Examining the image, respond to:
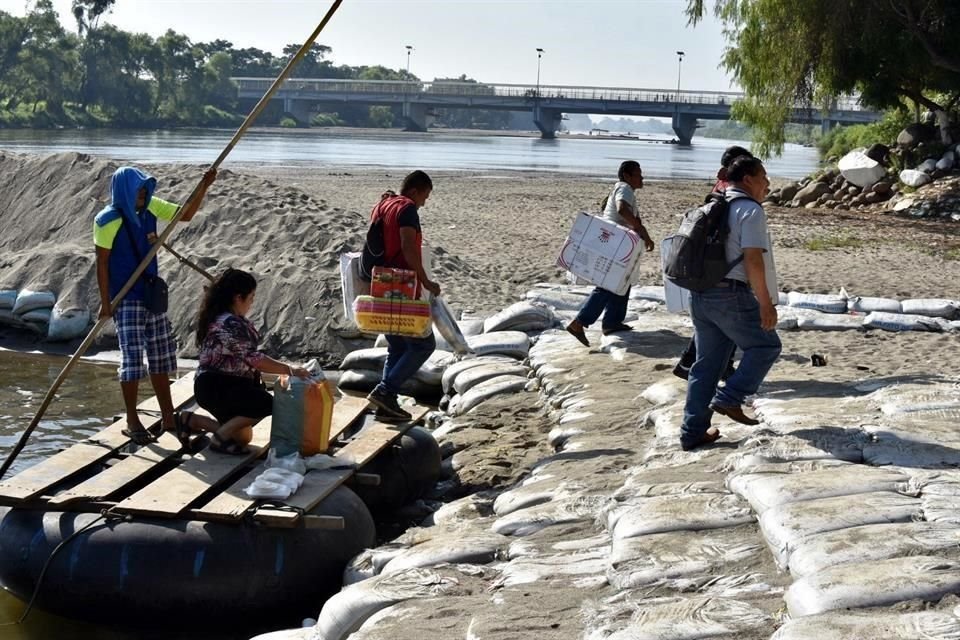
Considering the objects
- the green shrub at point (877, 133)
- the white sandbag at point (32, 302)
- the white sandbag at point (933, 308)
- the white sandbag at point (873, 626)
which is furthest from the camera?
the green shrub at point (877, 133)

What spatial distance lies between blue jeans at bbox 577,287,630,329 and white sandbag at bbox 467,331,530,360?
2.30 feet

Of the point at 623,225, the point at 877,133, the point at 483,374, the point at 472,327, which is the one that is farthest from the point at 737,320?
the point at 877,133

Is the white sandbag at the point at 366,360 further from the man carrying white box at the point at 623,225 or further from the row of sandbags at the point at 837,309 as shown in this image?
the row of sandbags at the point at 837,309

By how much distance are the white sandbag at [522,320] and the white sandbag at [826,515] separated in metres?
5.86

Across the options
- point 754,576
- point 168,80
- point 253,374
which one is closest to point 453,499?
point 253,374

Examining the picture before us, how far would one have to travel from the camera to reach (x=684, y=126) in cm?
8681

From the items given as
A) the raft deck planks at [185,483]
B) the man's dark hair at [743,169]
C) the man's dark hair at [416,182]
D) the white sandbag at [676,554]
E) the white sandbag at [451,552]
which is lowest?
the white sandbag at [451,552]

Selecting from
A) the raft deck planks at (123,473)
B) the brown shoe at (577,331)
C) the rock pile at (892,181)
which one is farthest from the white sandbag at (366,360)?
the rock pile at (892,181)

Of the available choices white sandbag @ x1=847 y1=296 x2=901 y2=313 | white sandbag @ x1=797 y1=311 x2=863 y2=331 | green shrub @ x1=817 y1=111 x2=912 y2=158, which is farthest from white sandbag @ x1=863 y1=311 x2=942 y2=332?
green shrub @ x1=817 y1=111 x2=912 y2=158

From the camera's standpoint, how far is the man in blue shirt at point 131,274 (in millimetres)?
6832

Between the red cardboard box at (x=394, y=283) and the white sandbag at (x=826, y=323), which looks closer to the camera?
the red cardboard box at (x=394, y=283)

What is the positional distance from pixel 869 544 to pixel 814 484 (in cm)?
69

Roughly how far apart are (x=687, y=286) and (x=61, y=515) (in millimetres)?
3153

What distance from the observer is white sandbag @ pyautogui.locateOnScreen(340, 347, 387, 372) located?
10.3 m
